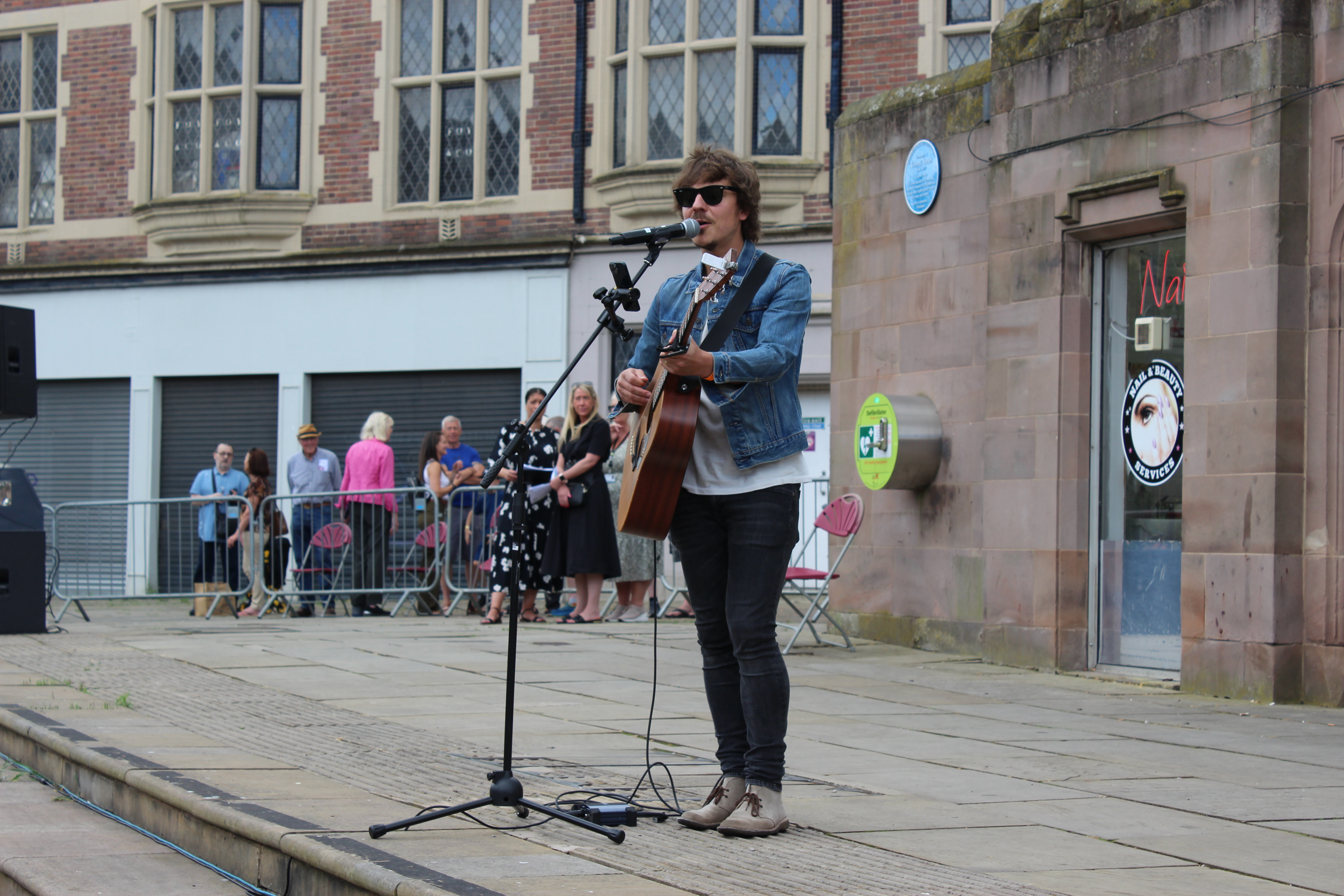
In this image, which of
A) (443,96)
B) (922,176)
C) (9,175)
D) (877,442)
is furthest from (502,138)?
(877,442)

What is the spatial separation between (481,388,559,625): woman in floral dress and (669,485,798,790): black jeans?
746 centimetres

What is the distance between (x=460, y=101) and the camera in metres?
19.0

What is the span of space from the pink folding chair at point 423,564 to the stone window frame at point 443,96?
571 cm

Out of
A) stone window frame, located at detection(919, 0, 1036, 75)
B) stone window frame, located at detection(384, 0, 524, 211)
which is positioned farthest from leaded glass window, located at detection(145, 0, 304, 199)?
stone window frame, located at detection(919, 0, 1036, 75)

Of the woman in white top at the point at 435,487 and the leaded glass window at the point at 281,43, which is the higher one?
the leaded glass window at the point at 281,43

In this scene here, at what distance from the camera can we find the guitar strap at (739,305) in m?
4.64

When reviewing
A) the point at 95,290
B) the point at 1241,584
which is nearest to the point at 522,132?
the point at 95,290

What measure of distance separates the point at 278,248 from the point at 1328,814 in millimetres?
16405

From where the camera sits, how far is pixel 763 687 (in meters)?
4.58

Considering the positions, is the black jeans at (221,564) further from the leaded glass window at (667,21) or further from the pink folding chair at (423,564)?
the leaded glass window at (667,21)

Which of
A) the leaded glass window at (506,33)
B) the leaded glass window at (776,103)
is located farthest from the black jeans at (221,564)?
the leaded glass window at (506,33)

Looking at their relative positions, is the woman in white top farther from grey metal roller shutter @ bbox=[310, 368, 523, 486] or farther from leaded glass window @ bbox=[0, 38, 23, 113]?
leaded glass window @ bbox=[0, 38, 23, 113]

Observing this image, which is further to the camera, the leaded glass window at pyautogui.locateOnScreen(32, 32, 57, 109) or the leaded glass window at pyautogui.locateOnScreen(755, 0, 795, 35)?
the leaded glass window at pyautogui.locateOnScreen(32, 32, 57, 109)

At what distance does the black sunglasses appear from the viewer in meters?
4.75
